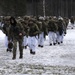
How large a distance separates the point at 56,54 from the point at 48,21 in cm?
466

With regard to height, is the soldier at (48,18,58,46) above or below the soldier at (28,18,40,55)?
below

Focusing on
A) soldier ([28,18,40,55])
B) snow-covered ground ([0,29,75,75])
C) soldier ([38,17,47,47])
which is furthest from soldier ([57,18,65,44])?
soldier ([28,18,40,55])

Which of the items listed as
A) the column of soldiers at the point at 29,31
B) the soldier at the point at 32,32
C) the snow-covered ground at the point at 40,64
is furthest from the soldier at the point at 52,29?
the soldier at the point at 32,32

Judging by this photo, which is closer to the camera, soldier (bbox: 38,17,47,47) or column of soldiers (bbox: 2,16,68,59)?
column of soldiers (bbox: 2,16,68,59)

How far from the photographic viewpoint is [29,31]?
62.4 feet

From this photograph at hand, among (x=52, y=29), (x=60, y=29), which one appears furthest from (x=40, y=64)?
(x=60, y=29)

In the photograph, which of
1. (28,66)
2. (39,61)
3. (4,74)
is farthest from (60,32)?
(4,74)

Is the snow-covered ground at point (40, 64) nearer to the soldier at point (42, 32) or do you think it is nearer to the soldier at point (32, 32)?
the soldier at point (32, 32)

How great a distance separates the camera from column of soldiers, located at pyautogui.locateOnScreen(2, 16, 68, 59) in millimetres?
17219

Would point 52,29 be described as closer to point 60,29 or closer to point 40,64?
point 60,29

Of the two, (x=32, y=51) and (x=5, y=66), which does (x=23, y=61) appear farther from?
(x=32, y=51)

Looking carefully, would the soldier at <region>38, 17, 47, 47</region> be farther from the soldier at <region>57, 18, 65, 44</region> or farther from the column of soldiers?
the soldier at <region>57, 18, 65, 44</region>

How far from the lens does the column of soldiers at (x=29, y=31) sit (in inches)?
678

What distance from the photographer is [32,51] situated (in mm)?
19328
